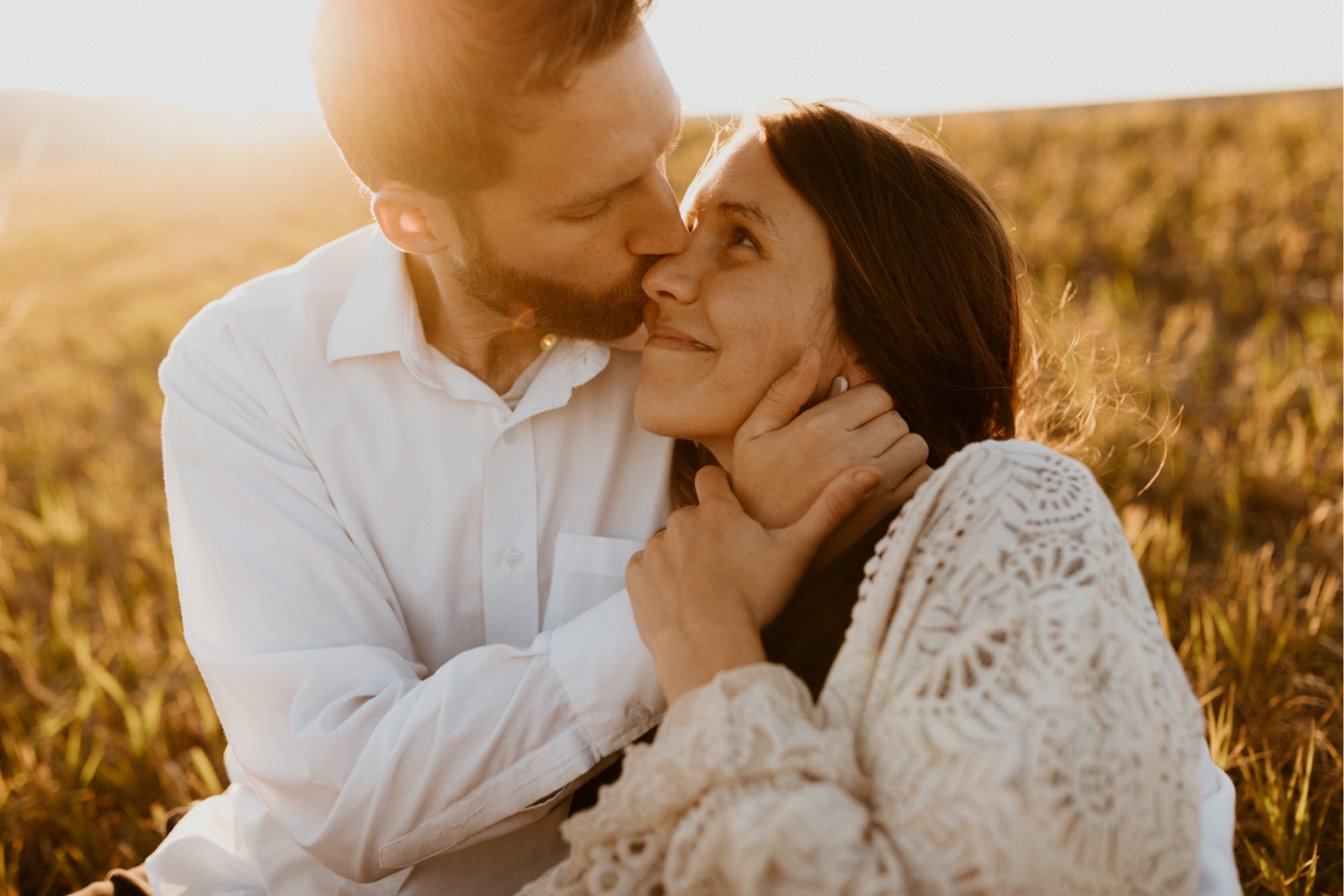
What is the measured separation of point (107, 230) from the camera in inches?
531

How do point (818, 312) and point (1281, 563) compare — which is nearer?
point (818, 312)

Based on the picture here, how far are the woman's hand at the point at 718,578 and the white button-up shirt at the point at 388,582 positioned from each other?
136mm

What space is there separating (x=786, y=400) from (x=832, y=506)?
34 centimetres

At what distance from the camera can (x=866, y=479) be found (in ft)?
5.43

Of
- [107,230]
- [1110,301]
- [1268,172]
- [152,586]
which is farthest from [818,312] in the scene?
[107,230]

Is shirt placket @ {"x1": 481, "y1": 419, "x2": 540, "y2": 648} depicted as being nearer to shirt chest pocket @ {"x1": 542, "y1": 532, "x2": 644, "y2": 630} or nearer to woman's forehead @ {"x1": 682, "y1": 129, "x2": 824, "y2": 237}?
shirt chest pocket @ {"x1": 542, "y1": 532, "x2": 644, "y2": 630}

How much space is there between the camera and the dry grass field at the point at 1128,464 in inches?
105

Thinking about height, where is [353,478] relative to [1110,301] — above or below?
above

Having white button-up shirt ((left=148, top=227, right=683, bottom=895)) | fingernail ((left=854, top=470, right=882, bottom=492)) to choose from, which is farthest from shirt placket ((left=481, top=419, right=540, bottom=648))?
fingernail ((left=854, top=470, right=882, bottom=492))

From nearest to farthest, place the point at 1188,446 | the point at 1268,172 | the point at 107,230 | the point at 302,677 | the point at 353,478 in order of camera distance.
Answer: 1. the point at 302,677
2. the point at 353,478
3. the point at 1188,446
4. the point at 1268,172
5. the point at 107,230

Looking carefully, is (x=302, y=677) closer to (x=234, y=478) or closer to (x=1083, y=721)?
(x=234, y=478)

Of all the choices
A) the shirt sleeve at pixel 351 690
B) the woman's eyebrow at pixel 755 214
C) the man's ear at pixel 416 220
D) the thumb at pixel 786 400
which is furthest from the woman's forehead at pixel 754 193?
the shirt sleeve at pixel 351 690

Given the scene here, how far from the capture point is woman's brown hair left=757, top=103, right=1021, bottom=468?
200cm

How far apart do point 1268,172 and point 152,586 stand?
844cm
